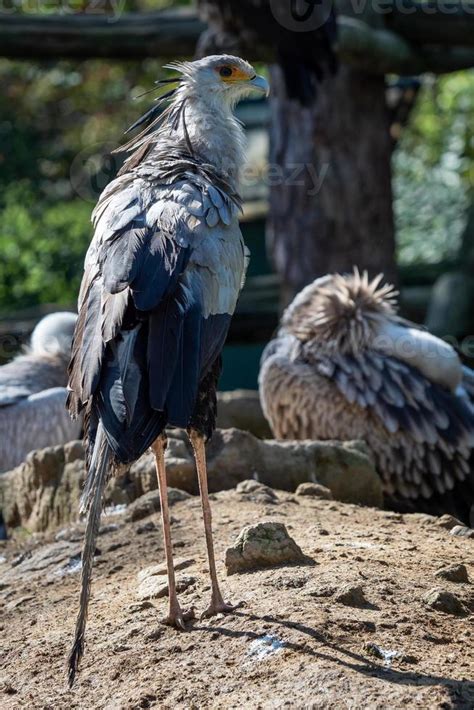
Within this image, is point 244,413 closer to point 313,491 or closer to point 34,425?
point 34,425

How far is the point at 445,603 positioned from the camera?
13.6 feet

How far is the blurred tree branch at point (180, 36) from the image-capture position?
10.1 meters

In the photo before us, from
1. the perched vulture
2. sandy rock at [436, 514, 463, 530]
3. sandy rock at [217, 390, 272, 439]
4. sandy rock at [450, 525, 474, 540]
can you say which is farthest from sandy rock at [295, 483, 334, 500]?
the perched vulture

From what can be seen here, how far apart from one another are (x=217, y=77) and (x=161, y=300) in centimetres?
155

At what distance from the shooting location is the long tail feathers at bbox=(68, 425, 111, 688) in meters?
3.77

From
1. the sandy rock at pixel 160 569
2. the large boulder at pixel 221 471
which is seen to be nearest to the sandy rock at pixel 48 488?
the large boulder at pixel 221 471

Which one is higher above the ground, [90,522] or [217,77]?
[217,77]

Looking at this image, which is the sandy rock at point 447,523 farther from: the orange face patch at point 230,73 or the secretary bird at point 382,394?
the orange face patch at point 230,73

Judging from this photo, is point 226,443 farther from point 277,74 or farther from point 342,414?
point 277,74

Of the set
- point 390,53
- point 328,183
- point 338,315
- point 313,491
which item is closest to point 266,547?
point 313,491

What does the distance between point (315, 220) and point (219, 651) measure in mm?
7060

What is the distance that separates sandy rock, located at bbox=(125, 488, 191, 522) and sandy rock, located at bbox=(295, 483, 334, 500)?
23.2 inches

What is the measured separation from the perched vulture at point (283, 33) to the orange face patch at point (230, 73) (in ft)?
13.9

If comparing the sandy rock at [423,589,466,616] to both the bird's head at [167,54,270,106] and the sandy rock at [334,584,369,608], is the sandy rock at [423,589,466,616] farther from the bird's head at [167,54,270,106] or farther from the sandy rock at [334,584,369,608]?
the bird's head at [167,54,270,106]
